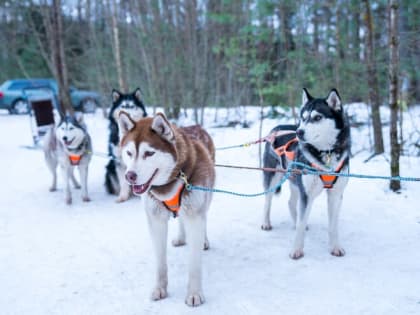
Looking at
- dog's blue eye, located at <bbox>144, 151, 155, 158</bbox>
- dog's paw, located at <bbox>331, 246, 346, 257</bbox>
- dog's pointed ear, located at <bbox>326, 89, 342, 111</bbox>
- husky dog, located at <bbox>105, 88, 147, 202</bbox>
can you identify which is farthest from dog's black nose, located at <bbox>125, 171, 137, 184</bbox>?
husky dog, located at <bbox>105, 88, 147, 202</bbox>

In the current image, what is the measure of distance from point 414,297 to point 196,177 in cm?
169

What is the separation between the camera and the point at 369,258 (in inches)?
115

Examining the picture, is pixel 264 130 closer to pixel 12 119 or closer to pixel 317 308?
pixel 317 308

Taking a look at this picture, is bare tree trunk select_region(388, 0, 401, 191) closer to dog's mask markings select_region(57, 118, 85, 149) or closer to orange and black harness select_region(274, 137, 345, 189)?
orange and black harness select_region(274, 137, 345, 189)

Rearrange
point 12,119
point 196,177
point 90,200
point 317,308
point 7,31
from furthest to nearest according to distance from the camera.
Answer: point 12,119 < point 7,31 < point 90,200 < point 196,177 < point 317,308

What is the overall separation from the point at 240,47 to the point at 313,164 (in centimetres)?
530

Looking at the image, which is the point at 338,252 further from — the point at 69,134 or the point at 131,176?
the point at 69,134

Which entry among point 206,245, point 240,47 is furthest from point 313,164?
point 240,47

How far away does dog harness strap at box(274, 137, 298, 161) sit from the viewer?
317cm

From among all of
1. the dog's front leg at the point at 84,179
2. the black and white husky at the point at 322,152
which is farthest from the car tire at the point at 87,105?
the black and white husky at the point at 322,152

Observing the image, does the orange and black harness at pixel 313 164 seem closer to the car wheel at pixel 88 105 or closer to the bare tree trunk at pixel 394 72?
the bare tree trunk at pixel 394 72

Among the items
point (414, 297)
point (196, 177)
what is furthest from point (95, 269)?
point (414, 297)

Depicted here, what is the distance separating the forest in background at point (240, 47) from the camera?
6.19 m

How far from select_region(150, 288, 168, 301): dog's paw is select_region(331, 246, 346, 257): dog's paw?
60.3 inches
